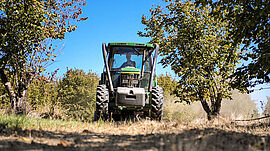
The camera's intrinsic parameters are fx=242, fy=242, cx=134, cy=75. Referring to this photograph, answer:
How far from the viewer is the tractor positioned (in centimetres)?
645

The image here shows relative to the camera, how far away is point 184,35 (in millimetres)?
9680

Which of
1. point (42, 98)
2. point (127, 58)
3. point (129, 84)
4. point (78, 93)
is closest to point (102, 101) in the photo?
point (129, 84)

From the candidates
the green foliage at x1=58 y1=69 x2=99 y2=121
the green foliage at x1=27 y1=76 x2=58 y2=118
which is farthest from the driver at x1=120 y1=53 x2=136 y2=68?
the green foliage at x1=58 y1=69 x2=99 y2=121

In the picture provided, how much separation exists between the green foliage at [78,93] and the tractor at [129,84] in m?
13.4

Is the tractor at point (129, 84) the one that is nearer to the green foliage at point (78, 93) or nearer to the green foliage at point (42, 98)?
the green foliage at point (42, 98)

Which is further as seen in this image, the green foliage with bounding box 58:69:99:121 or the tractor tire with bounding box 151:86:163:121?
the green foliage with bounding box 58:69:99:121

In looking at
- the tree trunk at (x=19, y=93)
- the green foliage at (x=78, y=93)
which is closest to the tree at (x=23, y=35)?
the tree trunk at (x=19, y=93)

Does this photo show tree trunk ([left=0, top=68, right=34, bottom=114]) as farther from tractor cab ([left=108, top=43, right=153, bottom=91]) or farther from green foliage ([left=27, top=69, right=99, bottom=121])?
green foliage ([left=27, top=69, right=99, bottom=121])

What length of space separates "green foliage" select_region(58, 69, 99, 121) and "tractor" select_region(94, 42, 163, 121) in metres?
13.4

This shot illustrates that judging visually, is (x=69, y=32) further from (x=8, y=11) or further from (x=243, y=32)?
(x=243, y=32)

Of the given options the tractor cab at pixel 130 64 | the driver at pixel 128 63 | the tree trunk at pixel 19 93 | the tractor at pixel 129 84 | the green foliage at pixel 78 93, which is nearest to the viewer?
the tractor at pixel 129 84

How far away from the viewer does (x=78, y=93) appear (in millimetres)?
21875

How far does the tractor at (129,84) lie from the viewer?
6.45 m

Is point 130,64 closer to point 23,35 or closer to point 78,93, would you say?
point 23,35
